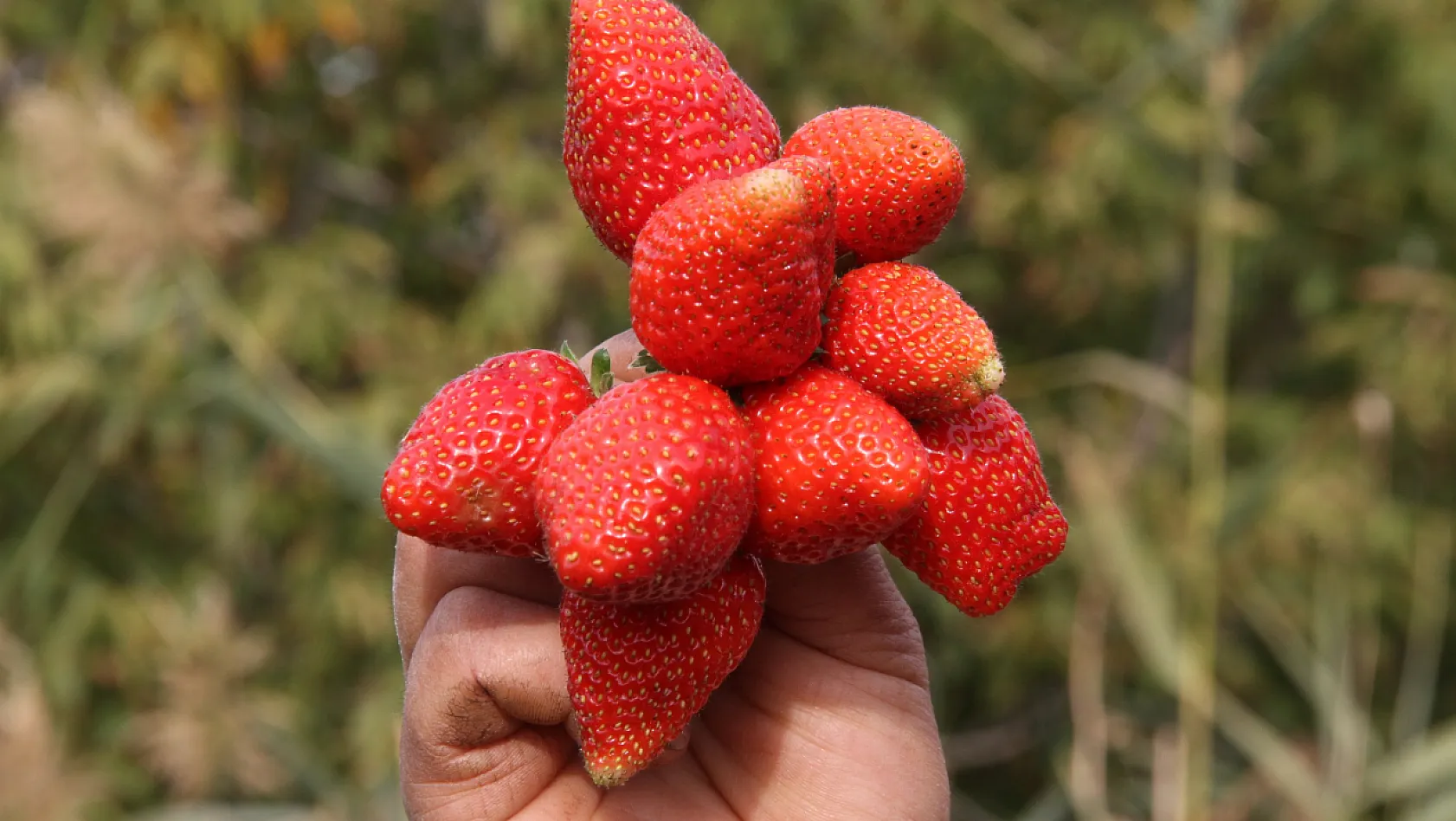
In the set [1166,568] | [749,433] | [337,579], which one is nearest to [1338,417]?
[1166,568]

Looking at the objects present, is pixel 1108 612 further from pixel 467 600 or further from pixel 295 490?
pixel 467 600

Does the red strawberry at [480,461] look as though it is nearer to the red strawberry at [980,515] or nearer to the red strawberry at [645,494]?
the red strawberry at [645,494]

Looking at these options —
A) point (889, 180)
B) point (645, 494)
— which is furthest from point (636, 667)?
point (889, 180)

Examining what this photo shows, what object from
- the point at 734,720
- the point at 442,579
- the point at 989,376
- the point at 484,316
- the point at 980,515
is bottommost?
the point at 484,316

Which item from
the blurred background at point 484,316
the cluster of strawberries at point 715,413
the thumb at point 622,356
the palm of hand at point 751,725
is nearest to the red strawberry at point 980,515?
the cluster of strawberries at point 715,413

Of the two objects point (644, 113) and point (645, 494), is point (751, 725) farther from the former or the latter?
point (644, 113)

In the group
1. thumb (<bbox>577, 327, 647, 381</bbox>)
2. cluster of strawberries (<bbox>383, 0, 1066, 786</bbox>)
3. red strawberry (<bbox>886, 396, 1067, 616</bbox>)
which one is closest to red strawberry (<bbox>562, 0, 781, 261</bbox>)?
cluster of strawberries (<bbox>383, 0, 1066, 786</bbox>)

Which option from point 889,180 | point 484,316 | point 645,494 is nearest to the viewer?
point 645,494
